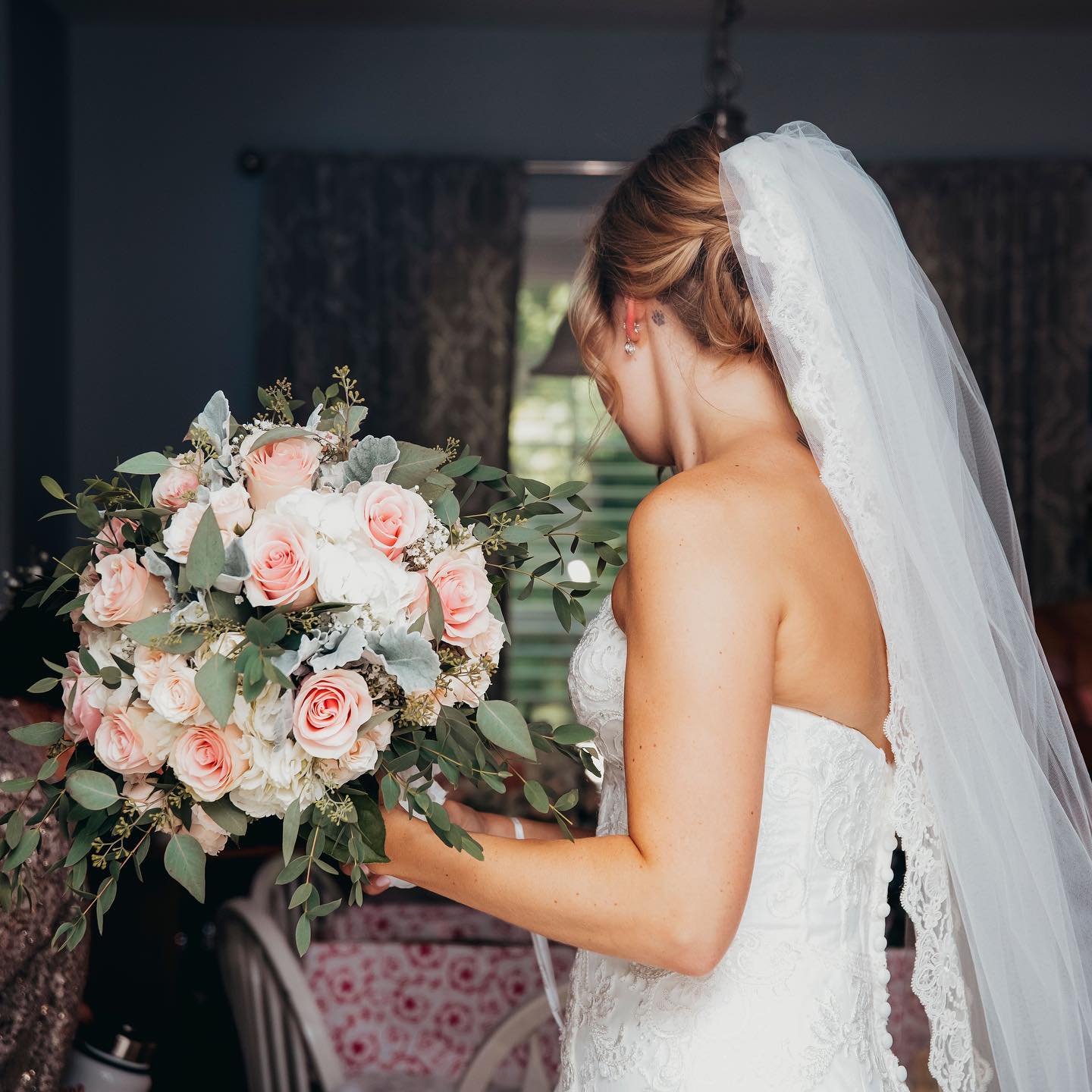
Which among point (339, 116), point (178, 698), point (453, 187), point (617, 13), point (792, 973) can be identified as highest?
point (617, 13)

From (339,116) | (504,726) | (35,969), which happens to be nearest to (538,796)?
(504,726)

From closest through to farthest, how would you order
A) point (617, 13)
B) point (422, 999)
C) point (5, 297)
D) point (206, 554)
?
point (206, 554)
point (422, 999)
point (5, 297)
point (617, 13)

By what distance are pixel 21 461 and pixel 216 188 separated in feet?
4.57

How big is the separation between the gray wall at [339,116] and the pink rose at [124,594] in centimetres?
395

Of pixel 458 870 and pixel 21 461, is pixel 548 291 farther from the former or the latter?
pixel 458 870

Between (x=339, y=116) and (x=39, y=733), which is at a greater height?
(x=339, y=116)

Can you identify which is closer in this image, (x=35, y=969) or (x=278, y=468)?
(x=278, y=468)

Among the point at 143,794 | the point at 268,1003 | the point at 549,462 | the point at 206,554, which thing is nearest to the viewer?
the point at 206,554

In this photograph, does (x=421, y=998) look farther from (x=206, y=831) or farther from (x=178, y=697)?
(x=178, y=697)

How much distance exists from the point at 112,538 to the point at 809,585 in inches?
27.0

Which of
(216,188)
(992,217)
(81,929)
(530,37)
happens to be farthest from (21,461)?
(992,217)

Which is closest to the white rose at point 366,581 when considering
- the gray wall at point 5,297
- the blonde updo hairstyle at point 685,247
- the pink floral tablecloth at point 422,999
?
the blonde updo hairstyle at point 685,247

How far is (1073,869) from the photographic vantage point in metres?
1.38

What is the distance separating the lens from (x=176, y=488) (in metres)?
1.16
